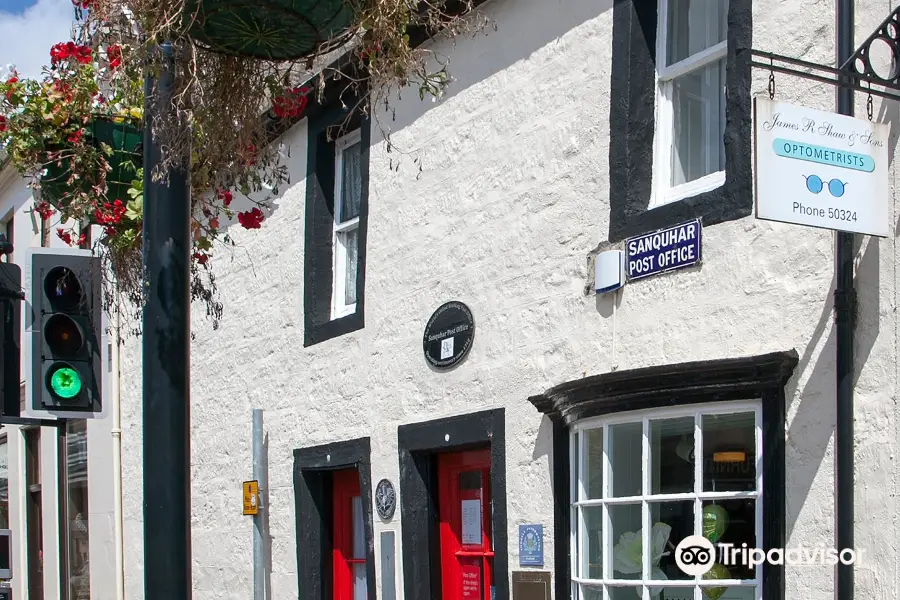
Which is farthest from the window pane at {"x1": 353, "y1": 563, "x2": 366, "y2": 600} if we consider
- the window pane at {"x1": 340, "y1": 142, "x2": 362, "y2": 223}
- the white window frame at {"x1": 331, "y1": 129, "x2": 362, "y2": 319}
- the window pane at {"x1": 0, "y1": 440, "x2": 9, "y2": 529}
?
the window pane at {"x1": 0, "y1": 440, "x2": 9, "y2": 529}

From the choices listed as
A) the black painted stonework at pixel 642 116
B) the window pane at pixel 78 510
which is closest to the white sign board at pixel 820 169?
the black painted stonework at pixel 642 116

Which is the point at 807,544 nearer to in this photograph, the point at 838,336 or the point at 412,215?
the point at 838,336

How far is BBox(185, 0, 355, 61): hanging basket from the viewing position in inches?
186

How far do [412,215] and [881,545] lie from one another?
436 cm

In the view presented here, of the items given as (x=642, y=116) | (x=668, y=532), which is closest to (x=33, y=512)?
Result: (x=642, y=116)

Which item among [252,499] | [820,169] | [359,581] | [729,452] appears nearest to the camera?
[820,169]

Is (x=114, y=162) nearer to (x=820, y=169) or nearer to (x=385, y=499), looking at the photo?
(x=820, y=169)

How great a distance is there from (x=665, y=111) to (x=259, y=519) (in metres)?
5.16

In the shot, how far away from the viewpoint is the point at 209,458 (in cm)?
1162

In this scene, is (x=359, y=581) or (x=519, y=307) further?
(x=359, y=581)

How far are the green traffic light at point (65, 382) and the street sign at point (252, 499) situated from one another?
211 inches

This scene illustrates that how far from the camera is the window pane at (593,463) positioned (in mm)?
7066

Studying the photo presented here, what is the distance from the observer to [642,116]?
7270mm

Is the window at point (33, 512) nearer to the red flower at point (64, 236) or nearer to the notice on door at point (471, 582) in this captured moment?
the notice on door at point (471, 582)
